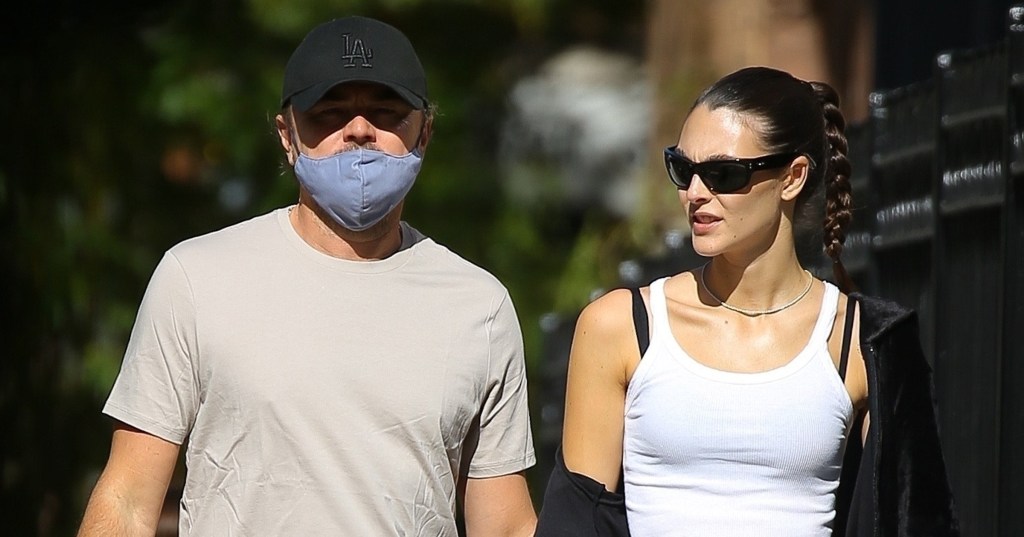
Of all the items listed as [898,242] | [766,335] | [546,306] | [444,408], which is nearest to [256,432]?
[444,408]

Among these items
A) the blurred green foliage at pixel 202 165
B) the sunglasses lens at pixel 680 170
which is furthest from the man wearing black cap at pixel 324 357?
the blurred green foliage at pixel 202 165

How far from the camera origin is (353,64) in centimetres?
392

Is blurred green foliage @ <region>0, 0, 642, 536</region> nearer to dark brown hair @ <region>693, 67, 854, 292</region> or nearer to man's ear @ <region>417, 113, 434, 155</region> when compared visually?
man's ear @ <region>417, 113, 434, 155</region>

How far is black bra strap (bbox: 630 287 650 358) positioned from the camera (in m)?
3.95

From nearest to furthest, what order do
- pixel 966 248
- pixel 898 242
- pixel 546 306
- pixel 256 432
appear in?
1. pixel 256 432
2. pixel 966 248
3. pixel 898 242
4. pixel 546 306

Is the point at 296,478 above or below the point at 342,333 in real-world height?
below

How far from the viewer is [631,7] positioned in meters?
15.1

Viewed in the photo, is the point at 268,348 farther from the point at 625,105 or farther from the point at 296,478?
the point at 625,105

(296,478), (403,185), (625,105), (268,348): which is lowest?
(296,478)

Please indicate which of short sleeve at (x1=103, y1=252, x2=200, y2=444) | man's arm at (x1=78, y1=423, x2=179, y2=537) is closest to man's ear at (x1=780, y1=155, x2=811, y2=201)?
short sleeve at (x1=103, y1=252, x2=200, y2=444)

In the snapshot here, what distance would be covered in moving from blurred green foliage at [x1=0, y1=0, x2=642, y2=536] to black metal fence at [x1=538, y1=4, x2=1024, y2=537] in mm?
4383

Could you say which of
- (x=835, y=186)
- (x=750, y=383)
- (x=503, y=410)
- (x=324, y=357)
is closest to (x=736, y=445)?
(x=750, y=383)

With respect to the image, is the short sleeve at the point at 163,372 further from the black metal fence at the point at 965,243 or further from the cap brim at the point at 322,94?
the black metal fence at the point at 965,243

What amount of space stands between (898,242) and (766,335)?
6.63 ft
